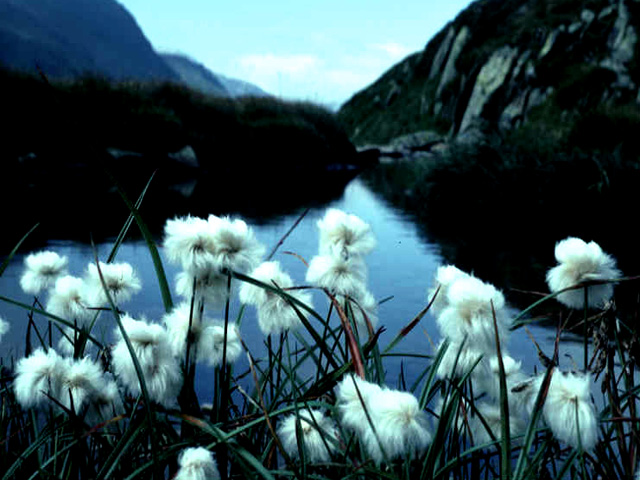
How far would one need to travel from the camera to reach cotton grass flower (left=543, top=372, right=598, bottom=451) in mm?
842

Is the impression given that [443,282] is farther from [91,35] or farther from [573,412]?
[91,35]

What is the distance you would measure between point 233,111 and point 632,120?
7.83m

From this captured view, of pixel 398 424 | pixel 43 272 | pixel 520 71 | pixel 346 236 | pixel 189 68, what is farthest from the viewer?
pixel 189 68

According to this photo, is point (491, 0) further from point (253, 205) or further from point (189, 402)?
point (189, 402)

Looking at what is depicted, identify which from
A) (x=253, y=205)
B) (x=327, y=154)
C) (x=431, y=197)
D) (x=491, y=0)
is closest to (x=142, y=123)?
(x=253, y=205)

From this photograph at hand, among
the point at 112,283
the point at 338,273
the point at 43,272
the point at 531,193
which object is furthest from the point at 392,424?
the point at 531,193

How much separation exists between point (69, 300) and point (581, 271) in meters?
0.93

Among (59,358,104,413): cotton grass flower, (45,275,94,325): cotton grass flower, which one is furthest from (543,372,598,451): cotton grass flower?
(45,275,94,325): cotton grass flower

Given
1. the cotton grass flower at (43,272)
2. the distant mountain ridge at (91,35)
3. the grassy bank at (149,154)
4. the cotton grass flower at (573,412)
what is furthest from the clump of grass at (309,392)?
the distant mountain ridge at (91,35)

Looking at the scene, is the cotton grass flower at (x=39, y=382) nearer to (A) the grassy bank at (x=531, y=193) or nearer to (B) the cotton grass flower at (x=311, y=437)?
(B) the cotton grass flower at (x=311, y=437)

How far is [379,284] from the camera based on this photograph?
137 inches

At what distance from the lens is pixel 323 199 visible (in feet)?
27.9

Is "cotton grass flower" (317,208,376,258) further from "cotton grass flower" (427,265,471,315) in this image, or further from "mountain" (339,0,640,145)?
"mountain" (339,0,640,145)

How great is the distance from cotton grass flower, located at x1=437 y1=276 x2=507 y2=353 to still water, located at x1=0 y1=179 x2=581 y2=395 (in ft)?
1.27
